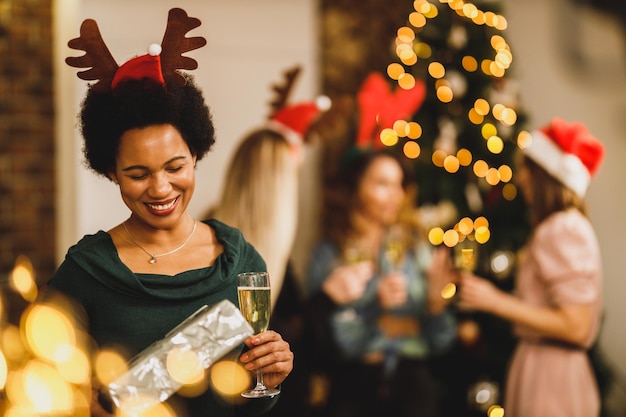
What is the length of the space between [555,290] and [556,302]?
0.14 ft

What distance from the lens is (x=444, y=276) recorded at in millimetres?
3029

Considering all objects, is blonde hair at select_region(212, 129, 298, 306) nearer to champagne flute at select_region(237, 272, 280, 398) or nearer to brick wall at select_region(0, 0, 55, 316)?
champagne flute at select_region(237, 272, 280, 398)

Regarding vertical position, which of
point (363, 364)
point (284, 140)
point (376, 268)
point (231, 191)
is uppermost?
point (284, 140)

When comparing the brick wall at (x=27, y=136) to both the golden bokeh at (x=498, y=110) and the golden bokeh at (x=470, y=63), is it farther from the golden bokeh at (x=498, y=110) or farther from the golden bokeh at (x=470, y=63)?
the golden bokeh at (x=498, y=110)

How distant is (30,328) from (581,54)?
4.29m

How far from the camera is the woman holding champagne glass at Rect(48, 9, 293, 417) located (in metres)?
1.24

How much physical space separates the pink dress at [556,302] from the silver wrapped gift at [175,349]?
1.76 m

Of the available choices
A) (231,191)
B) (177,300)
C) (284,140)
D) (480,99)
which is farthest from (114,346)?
(480,99)

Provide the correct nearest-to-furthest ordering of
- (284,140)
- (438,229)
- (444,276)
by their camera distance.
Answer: (284,140) < (444,276) < (438,229)

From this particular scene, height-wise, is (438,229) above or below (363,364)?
above

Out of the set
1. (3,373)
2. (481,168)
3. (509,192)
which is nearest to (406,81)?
(481,168)

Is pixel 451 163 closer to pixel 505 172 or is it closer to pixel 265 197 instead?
pixel 505 172

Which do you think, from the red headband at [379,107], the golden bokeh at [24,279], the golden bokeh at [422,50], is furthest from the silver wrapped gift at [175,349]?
the golden bokeh at [422,50]

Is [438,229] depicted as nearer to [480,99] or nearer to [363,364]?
[480,99]
